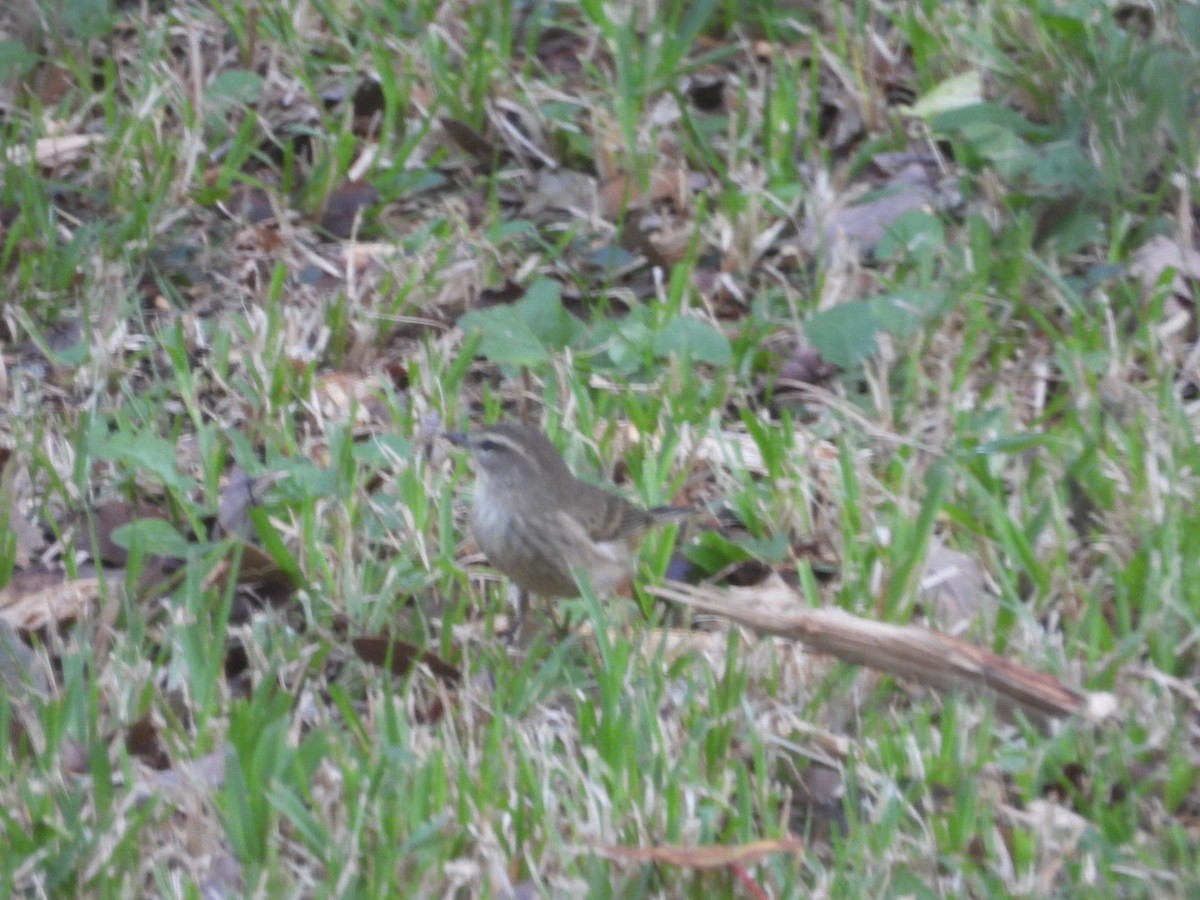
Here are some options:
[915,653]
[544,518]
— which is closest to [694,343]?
[544,518]

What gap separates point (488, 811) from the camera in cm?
404

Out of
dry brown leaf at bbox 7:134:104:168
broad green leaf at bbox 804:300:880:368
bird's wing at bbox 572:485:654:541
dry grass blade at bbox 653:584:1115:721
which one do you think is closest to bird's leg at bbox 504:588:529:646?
bird's wing at bbox 572:485:654:541

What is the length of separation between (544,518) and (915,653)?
47.1 inches

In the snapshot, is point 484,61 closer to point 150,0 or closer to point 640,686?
point 150,0

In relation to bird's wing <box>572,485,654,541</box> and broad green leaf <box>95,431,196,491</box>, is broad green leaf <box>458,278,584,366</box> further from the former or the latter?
broad green leaf <box>95,431,196,491</box>

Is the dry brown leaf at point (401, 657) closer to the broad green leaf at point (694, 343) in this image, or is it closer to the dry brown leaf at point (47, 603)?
the dry brown leaf at point (47, 603)

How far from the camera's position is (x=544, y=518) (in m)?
5.12

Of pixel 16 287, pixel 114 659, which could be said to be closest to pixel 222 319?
pixel 16 287

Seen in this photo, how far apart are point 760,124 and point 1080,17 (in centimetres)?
131

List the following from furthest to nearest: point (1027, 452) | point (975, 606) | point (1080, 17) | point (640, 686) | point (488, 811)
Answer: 1. point (1080, 17)
2. point (1027, 452)
3. point (975, 606)
4. point (640, 686)
5. point (488, 811)

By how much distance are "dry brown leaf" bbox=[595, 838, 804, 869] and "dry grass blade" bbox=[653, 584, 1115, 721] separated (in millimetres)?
649

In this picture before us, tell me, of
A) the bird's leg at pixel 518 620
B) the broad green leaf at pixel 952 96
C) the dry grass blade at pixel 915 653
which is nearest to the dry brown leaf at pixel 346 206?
the broad green leaf at pixel 952 96

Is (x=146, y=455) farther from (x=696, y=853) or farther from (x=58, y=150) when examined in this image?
(x=696, y=853)

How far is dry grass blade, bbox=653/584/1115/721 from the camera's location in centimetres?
435
